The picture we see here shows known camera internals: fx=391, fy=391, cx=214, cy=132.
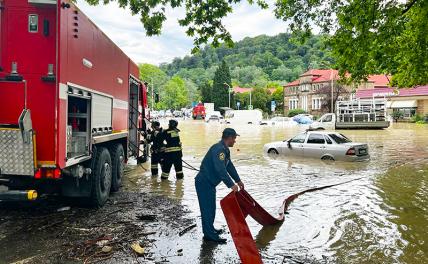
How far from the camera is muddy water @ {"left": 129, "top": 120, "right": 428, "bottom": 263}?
5.40m

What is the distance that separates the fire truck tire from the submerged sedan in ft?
31.2

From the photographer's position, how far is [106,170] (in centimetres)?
774

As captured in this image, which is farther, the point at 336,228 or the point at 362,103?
the point at 362,103

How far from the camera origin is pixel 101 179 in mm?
7516

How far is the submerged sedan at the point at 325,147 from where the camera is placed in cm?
1446

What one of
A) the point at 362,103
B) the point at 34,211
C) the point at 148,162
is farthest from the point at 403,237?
the point at 362,103

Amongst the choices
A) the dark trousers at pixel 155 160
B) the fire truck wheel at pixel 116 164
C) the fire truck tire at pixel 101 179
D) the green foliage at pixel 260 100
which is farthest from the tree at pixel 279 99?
the fire truck tire at pixel 101 179

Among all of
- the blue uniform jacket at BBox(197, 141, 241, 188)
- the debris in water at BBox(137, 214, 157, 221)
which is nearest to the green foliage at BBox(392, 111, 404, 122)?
the debris in water at BBox(137, 214, 157, 221)

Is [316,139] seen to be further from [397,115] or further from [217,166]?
[397,115]

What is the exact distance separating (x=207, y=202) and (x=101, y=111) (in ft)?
9.84

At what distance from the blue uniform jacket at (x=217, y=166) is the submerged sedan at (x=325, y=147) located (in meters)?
Result: 9.83

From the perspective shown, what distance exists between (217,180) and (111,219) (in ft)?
7.61

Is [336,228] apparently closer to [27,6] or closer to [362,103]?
[27,6]

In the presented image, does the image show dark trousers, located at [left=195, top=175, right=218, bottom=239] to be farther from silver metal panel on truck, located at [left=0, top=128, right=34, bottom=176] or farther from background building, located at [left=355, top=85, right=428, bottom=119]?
background building, located at [left=355, top=85, right=428, bottom=119]
